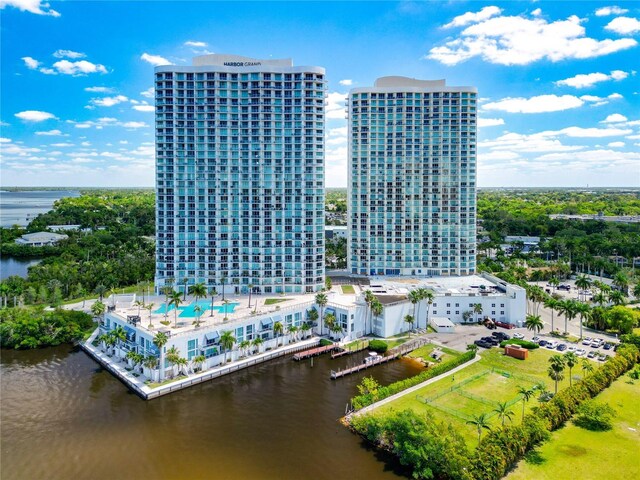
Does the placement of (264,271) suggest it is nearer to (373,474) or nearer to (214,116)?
(214,116)

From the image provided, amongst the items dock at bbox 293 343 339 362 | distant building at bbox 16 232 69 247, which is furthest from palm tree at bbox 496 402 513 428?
distant building at bbox 16 232 69 247

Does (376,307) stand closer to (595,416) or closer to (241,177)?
(595,416)

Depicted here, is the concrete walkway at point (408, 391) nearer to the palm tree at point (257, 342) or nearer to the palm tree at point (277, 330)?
the palm tree at point (257, 342)

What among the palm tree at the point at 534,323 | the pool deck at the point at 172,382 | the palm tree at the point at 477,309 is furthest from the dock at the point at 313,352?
the palm tree at the point at 534,323

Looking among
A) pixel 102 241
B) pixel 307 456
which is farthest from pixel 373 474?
pixel 102 241

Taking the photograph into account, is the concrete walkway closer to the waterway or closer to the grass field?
the grass field

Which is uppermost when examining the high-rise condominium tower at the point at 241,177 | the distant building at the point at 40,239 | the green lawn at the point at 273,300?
the high-rise condominium tower at the point at 241,177
